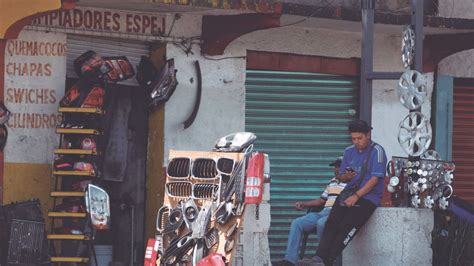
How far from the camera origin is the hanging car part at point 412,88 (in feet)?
45.5

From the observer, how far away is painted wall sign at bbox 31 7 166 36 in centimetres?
1556

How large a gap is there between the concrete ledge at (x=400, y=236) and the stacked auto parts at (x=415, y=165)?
0.71 feet

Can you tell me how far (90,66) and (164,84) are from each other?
1.06 meters

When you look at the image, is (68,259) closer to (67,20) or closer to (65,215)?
(65,215)

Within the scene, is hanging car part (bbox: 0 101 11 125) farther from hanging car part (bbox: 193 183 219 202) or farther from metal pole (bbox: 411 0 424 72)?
metal pole (bbox: 411 0 424 72)

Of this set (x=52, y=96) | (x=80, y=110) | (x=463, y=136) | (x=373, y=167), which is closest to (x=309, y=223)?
(x=373, y=167)

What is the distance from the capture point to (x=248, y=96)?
1745 cm

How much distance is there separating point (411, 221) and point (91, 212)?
348 cm

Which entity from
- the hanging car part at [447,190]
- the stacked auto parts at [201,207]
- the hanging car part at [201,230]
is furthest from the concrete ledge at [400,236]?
the hanging car part at [201,230]

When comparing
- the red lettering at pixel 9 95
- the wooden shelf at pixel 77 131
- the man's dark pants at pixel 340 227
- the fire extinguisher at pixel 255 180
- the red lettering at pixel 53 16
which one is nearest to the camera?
the fire extinguisher at pixel 255 180

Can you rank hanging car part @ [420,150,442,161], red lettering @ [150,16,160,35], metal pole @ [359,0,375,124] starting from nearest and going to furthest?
hanging car part @ [420,150,442,161]
metal pole @ [359,0,375,124]
red lettering @ [150,16,160,35]

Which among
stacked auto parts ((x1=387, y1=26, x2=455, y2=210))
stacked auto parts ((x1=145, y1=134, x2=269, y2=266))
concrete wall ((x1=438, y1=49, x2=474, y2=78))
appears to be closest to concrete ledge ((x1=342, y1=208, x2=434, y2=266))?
stacked auto parts ((x1=387, y1=26, x2=455, y2=210))

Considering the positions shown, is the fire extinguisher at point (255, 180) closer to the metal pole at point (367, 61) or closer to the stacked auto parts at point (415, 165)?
the stacked auto parts at point (415, 165)

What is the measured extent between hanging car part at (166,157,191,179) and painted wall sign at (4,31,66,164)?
2.27 m
